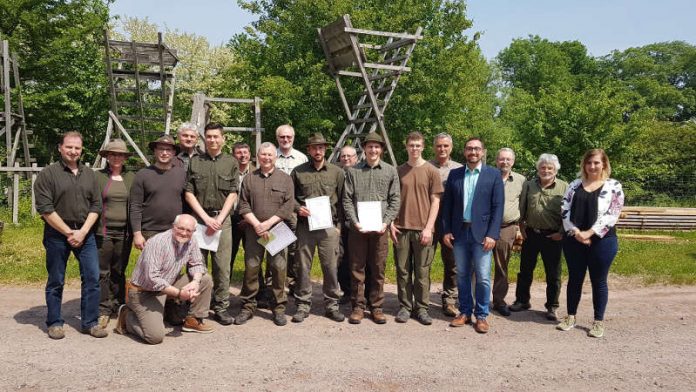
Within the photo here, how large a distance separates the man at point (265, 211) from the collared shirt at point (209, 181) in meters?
0.22

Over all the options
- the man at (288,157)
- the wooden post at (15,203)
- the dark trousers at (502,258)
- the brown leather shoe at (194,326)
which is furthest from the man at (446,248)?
the wooden post at (15,203)

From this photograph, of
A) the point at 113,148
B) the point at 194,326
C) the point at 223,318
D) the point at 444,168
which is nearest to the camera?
the point at 194,326

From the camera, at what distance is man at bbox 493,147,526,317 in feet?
19.6

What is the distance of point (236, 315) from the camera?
5887mm

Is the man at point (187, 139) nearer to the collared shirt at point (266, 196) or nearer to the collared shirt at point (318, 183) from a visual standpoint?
the collared shirt at point (266, 196)

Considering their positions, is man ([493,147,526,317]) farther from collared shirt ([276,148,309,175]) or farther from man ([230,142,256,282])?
man ([230,142,256,282])

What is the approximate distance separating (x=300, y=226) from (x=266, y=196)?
1.77 ft

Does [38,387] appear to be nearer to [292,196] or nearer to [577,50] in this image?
[292,196]

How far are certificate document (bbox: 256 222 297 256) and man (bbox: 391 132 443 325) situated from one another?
1.17 meters

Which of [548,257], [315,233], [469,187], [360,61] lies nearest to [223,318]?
[315,233]

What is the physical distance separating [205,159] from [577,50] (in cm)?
5290

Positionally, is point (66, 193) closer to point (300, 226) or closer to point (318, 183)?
point (300, 226)

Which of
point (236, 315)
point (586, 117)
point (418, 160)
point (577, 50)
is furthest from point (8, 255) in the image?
point (577, 50)

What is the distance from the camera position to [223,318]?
542 centimetres
